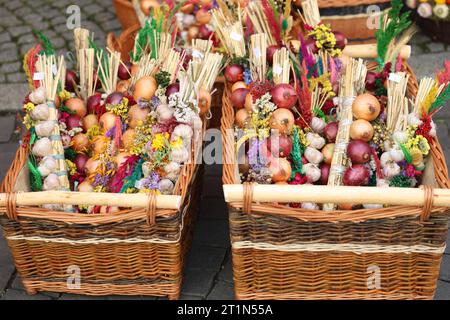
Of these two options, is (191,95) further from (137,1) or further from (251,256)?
(137,1)

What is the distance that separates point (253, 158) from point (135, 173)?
0.48m

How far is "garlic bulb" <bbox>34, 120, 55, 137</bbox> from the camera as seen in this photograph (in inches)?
100

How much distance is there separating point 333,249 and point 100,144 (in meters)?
1.07

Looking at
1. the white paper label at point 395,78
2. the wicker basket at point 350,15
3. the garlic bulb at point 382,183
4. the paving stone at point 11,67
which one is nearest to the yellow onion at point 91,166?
the garlic bulb at point 382,183

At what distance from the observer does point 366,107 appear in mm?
2500

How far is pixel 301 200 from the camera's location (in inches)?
84.8

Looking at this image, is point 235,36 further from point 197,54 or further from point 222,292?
point 222,292

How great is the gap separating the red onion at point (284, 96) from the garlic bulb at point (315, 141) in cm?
15

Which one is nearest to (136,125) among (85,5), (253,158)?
(253,158)

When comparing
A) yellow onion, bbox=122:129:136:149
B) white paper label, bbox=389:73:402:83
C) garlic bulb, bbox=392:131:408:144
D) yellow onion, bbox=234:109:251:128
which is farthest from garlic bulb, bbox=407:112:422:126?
yellow onion, bbox=122:129:136:149

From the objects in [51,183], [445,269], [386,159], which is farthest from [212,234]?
[445,269]

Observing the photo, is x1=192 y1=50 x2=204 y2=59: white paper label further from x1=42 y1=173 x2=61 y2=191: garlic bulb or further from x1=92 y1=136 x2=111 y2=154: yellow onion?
x1=42 y1=173 x2=61 y2=191: garlic bulb

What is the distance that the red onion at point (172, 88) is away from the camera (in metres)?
2.63

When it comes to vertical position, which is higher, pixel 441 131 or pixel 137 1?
pixel 137 1
